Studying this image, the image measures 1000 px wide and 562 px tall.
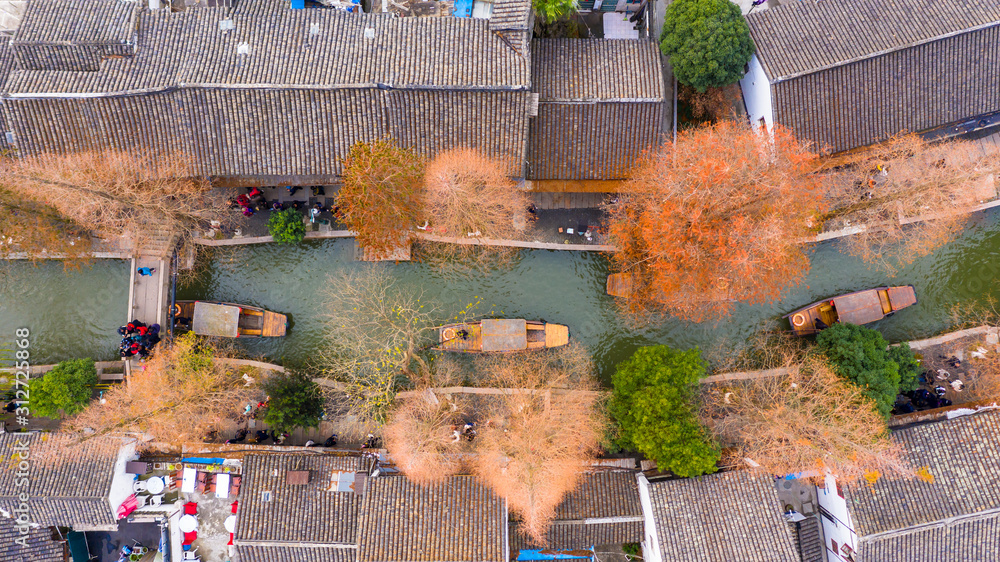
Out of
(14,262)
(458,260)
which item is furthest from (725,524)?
(14,262)

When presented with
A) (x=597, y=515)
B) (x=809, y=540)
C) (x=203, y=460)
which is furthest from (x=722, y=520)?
(x=203, y=460)

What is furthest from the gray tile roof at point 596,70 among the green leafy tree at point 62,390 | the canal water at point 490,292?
the green leafy tree at point 62,390

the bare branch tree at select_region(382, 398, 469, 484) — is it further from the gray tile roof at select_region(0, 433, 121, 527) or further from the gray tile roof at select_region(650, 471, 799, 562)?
the gray tile roof at select_region(0, 433, 121, 527)

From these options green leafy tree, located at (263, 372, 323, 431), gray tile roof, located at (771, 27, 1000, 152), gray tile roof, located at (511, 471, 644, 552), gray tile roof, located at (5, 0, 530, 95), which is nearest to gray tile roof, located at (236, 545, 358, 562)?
green leafy tree, located at (263, 372, 323, 431)

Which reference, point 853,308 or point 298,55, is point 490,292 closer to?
point 298,55

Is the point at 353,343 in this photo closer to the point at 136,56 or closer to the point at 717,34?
the point at 136,56

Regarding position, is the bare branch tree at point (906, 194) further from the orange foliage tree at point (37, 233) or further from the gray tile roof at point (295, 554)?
the orange foliage tree at point (37, 233)

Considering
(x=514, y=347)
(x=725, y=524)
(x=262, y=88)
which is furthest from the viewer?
(x=514, y=347)
